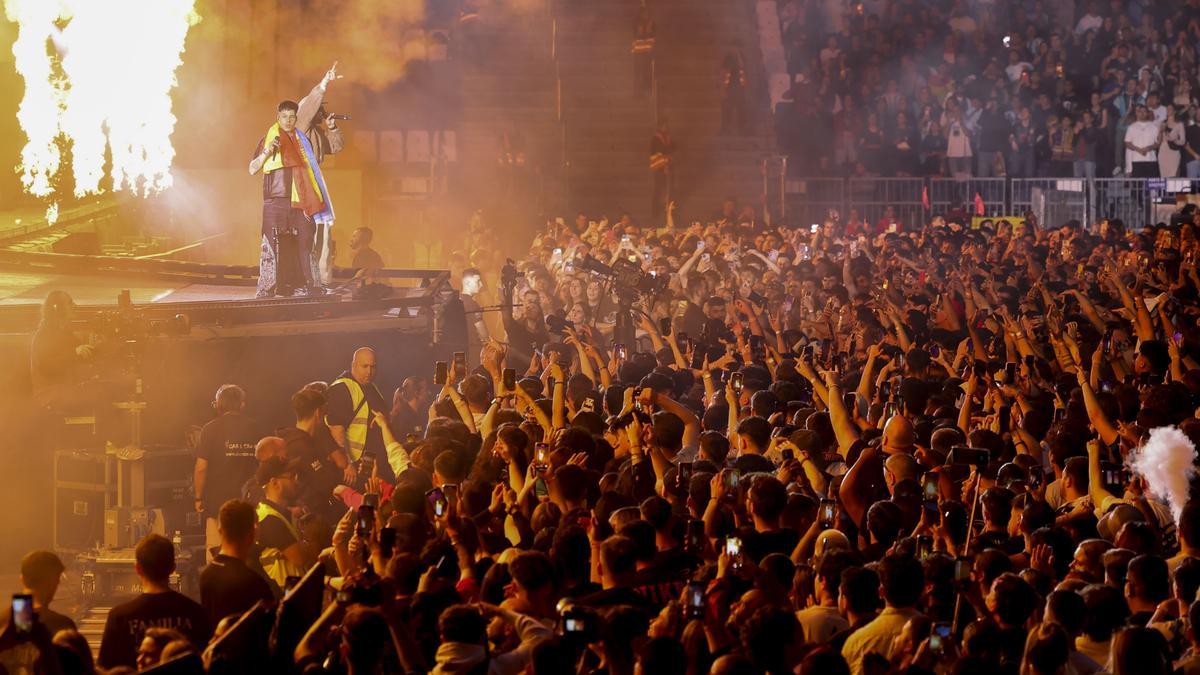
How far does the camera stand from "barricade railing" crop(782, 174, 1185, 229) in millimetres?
23719

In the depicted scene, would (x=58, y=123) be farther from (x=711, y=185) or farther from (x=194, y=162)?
(x=711, y=185)

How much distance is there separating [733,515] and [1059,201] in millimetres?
18542

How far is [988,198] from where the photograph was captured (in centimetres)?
2486

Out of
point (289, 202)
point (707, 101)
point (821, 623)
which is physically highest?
point (707, 101)

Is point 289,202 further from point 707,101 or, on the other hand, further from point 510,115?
point 707,101

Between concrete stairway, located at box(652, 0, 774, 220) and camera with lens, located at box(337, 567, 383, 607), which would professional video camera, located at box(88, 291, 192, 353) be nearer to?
camera with lens, located at box(337, 567, 383, 607)

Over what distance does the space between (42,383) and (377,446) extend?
2.53 m

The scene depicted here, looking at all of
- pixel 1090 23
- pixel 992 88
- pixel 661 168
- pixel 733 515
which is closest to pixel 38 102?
pixel 661 168

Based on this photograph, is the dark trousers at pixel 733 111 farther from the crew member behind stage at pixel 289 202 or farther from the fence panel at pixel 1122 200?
the crew member behind stage at pixel 289 202

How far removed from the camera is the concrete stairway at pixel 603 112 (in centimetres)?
2633

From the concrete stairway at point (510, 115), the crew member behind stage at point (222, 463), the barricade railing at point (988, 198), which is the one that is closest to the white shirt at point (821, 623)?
the crew member behind stage at point (222, 463)

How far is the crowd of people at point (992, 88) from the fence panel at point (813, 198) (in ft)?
2.55

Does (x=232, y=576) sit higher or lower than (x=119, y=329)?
lower

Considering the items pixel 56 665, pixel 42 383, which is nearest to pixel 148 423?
pixel 42 383
